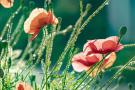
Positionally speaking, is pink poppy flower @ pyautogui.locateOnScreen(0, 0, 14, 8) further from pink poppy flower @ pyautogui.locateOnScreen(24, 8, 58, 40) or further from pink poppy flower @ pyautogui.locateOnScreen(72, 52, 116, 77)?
pink poppy flower @ pyautogui.locateOnScreen(72, 52, 116, 77)

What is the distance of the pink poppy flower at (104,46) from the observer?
130cm

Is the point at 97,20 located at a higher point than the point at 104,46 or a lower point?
lower

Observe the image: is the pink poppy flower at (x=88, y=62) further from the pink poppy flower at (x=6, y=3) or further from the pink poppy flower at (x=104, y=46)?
the pink poppy flower at (x=6, y=3)

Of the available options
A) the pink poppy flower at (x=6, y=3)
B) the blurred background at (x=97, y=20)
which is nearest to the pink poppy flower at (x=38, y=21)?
the pink poppy flower at (x=6, y=3)

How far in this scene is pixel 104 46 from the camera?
4.26 ft

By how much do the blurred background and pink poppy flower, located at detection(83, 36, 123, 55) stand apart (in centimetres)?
517

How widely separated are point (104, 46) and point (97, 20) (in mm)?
7211

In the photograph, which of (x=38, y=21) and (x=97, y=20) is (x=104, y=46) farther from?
(x=97, y=20)

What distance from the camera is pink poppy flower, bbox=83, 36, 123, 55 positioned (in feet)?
4.25

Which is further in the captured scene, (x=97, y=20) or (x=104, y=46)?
(x=97, y=20)

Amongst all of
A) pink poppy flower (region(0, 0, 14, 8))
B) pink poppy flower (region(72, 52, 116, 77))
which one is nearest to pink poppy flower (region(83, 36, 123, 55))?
pink poppy flower (region(72, 52, 116, 77))

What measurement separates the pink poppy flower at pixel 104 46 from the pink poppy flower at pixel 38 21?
0.32ft

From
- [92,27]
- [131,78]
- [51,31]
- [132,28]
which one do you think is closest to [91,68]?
[51,31]

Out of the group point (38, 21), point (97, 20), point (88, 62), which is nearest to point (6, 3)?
point (38, 21)
